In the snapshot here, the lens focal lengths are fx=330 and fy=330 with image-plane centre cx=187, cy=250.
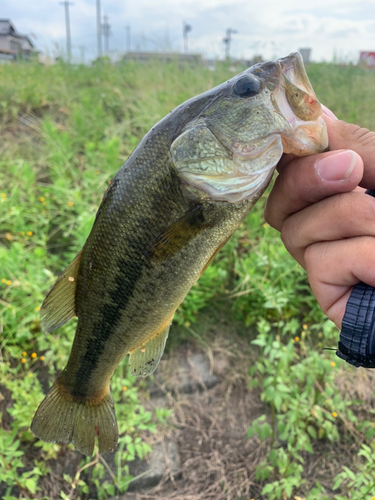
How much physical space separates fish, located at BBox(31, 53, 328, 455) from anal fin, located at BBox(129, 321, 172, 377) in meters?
0.12

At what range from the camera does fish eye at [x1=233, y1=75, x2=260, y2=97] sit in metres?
1.13

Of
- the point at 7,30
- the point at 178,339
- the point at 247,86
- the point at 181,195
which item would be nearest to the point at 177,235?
the point at 181,195

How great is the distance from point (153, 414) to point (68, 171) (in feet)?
9.85

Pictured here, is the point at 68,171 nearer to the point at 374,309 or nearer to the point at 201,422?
the point at 201,422

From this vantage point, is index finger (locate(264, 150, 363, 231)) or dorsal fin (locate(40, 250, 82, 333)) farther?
dorsal fin (locate(40, 250, 82, 333))

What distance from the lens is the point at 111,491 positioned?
75.6 inches

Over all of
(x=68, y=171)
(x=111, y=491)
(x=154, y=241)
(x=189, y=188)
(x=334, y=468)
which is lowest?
(x=334, y=468)

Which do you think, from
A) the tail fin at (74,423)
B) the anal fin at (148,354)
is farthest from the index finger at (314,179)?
the tail fin at (74,423)

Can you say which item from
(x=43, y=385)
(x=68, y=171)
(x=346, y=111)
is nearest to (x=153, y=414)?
(x=43, y=385)

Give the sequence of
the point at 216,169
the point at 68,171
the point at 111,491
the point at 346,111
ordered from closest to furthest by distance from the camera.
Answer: the point at 216,169 → the point at 111,491 → the point at 68,171 → the point at 346,111

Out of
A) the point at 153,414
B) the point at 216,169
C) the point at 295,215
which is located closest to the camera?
the point at 216,169

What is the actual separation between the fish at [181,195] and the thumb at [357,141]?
0.08 meters

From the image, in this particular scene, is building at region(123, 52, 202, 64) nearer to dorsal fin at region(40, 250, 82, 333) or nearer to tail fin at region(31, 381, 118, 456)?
dorsal fin at region(40, 250, 82, 333)

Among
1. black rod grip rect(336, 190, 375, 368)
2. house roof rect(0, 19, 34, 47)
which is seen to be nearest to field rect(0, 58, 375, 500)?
black rod grip rect(336, 190, 375, 368)
